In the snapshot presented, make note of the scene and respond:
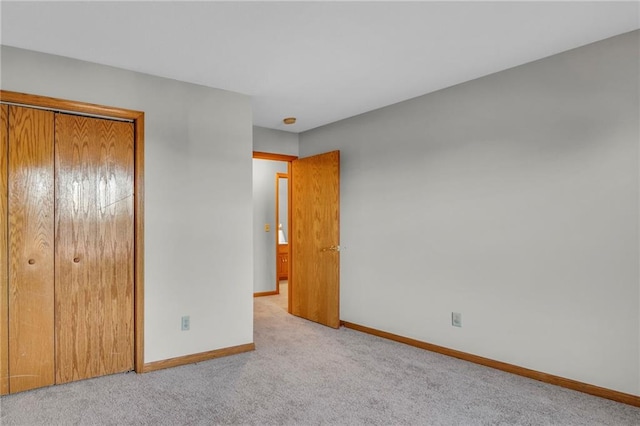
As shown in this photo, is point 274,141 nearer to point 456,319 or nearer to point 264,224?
point 264,224

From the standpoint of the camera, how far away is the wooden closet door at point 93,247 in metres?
2.84

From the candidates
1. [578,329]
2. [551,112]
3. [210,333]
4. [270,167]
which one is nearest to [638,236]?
[578,329]

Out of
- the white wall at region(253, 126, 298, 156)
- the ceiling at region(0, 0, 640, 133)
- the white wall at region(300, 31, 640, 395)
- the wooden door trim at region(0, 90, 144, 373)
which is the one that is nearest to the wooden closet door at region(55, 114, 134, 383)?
the wooden door trim at region(0, 90, 144, 373)

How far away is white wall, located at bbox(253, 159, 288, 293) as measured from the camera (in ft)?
20.8

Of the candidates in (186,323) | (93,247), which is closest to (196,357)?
(186,323)

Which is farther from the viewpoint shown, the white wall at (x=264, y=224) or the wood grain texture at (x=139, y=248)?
the white wall at (x=264, y=224)

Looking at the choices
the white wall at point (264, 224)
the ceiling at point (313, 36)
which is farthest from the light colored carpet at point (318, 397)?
the white wall at point (264, 224)

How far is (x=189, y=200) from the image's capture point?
10.9 ft

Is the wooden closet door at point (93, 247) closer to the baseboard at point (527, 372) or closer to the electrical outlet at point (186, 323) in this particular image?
the electrical outlet at point (186, 323)

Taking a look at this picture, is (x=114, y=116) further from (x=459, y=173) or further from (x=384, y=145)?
(x=459, y=173)

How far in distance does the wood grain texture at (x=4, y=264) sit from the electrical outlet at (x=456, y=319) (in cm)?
338

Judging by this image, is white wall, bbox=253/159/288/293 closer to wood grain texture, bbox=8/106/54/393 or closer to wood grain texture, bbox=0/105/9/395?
wood grain texture, bbox=8/106/54/393

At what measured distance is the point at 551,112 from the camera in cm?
285

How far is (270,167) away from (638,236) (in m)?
5.24
